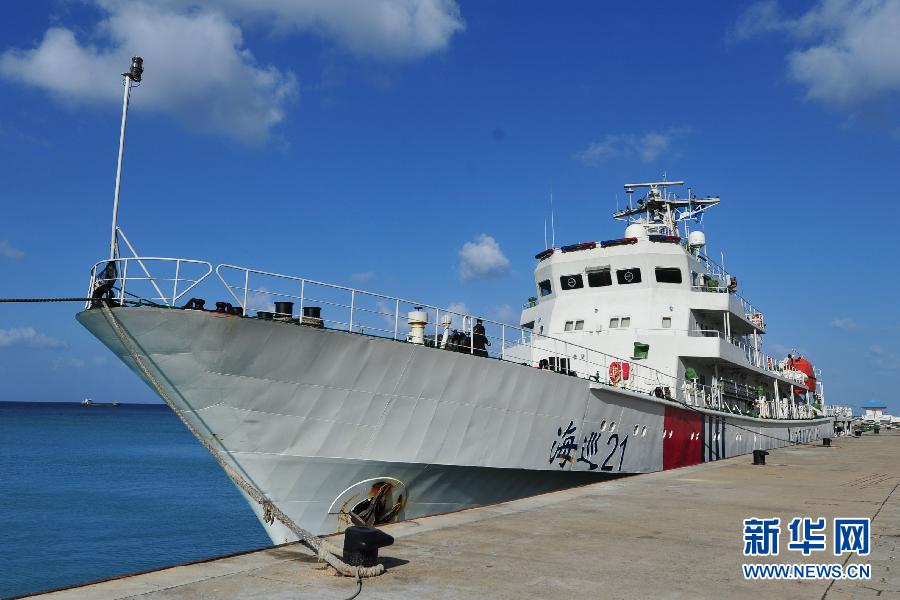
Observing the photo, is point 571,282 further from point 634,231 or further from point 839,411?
point 839,411

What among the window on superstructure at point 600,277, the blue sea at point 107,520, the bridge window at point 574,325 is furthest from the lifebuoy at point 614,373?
the blue sea at point 107,520

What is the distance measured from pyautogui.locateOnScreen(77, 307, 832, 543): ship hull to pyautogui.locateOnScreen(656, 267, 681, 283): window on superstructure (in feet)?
26.0

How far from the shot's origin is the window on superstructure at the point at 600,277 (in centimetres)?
2022

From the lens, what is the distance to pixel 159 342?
860cm

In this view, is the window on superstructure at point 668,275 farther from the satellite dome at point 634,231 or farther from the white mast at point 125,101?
the white mast at point 125,101

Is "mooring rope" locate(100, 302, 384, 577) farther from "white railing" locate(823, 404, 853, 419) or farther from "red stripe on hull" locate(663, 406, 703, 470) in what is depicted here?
"white railing" locate(823, 404, 853, 419)

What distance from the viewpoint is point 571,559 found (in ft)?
23.7

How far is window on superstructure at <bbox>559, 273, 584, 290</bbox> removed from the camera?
20578 millimetres

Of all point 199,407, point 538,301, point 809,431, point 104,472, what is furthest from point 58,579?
point 809,431

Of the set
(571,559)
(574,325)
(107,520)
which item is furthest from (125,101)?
(107,520)

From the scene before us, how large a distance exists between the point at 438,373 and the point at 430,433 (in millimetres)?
933

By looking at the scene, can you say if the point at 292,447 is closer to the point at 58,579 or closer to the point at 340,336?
the point at 340,336

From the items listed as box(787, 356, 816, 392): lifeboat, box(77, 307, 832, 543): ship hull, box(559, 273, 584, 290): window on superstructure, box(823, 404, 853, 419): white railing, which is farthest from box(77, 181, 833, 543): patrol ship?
box(823, 404, 853, 419): white railing

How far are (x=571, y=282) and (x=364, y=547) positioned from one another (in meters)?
15.3
